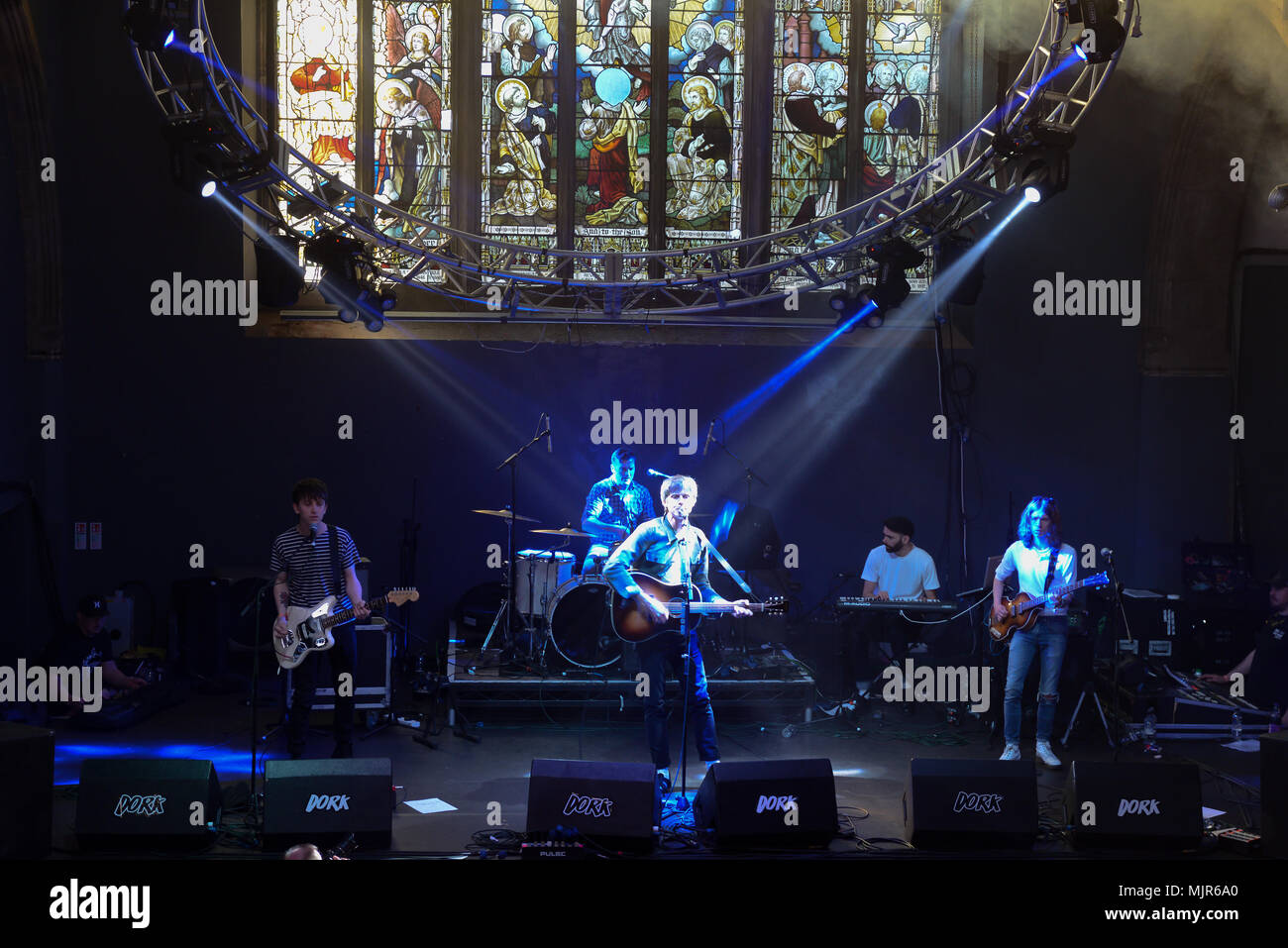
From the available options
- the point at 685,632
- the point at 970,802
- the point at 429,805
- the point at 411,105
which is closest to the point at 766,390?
the point at 411,105

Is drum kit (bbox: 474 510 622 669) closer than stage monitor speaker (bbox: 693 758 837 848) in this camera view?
No

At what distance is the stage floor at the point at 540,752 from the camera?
680 centimetres

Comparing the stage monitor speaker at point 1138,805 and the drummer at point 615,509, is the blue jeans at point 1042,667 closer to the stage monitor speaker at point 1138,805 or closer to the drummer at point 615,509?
the stage monitor speaker at point 1138,805

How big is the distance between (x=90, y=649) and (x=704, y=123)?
7.44 meters

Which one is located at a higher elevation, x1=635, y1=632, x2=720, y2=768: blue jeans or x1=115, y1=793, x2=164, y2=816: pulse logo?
x1=635, y1=632, x2=720, y2=768: blue jeans

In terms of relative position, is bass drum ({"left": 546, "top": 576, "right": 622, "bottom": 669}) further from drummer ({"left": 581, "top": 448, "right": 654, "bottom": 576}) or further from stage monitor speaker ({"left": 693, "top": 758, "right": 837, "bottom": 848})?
stage monitor speaker ({"left": 693, "top": 758, "right": 837, "bottom": 848})

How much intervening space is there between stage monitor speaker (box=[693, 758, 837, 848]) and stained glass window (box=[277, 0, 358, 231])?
8.01 meters

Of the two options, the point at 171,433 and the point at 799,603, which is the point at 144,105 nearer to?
the point at 171,433

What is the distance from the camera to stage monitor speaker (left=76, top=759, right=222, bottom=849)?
19.2ft

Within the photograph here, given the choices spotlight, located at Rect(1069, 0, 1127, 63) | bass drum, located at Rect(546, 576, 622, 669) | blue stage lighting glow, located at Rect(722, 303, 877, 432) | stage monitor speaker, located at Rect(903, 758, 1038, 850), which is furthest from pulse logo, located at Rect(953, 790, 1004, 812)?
blue stage lighting glow, located at Rect(722, 303, 877, 432)

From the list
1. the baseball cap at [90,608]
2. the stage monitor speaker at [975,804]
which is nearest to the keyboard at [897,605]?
the stage monitor speaker at [975,804]

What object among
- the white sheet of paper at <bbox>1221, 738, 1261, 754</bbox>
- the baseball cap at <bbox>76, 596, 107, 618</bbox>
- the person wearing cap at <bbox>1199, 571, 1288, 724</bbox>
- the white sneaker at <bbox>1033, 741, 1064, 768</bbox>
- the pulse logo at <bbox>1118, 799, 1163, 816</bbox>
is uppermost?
the baseball cap at <bbox>76, 596, 107, 618</bbox>

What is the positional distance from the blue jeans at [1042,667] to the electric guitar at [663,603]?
5.95 ft

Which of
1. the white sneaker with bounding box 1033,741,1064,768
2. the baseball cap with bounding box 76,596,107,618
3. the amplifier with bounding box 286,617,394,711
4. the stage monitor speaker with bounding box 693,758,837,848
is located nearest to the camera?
the stage monitor speaker with bounding box 693,758,837,848
